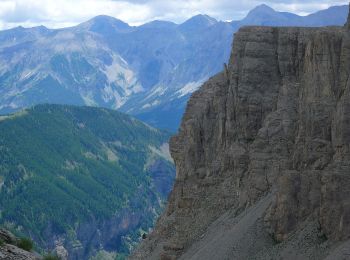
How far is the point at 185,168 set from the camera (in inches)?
3189

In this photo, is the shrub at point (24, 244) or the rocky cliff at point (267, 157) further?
the shrub at point (24, 244)

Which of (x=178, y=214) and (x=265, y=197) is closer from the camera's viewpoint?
(x=265, y=197)

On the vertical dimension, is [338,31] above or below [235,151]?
above

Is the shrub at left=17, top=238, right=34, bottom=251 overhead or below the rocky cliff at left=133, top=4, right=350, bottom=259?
below

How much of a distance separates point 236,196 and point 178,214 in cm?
822

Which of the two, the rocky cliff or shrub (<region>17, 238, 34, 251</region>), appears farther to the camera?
shrub (<region>17, 238, 34, 251</region>)

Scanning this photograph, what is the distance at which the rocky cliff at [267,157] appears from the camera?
57594 mm

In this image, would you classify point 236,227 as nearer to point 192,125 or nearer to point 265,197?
point 265,197

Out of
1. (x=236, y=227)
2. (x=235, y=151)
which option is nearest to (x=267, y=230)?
(x=236, y=227)

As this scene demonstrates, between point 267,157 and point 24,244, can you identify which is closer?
point 267,157

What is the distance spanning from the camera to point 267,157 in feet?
224

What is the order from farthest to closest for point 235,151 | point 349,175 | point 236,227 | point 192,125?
point 192,125 → point 235,151 → point 236,227 → point 349,175

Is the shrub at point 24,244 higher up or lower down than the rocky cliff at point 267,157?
lower down

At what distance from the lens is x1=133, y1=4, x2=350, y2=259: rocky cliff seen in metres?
57.6
